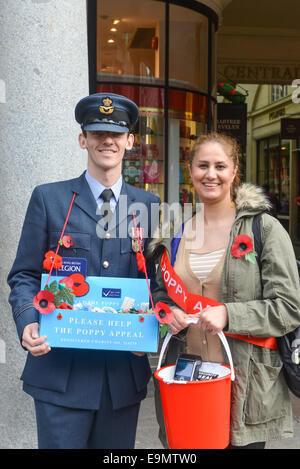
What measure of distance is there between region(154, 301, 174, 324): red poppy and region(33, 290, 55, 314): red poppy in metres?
0.42

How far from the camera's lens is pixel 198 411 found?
7.70 ft

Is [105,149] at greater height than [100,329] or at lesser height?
greater

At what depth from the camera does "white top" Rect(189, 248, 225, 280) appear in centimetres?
268

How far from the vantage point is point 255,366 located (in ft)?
8.43

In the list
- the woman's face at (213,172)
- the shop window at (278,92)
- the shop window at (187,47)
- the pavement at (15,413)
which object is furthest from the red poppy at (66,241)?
the shop window at (278,92)

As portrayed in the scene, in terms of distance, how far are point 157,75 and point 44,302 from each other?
8.17 metres

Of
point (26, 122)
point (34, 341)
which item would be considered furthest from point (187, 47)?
point (34, 341)

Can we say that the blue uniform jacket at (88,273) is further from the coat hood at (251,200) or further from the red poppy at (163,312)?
the coat hood at (251,200)

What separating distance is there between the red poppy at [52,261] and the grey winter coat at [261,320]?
709mm

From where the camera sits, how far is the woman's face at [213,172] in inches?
107

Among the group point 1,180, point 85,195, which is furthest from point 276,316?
point 1,180

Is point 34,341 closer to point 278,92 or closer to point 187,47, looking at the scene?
point 187,47

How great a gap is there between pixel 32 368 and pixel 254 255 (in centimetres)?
110
